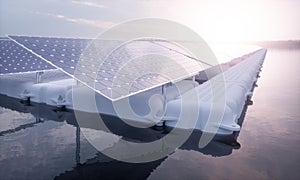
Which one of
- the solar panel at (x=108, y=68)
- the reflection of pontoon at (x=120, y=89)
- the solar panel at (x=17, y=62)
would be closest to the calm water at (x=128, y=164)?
the reflection of pontoon at (x=120, y=89)

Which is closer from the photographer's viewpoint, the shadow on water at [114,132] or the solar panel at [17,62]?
the shadow on water at [114,132]

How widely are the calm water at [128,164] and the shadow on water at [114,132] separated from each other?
1.1 inches

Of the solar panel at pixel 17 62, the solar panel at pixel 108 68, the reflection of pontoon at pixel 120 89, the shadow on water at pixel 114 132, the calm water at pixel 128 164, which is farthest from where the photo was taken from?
the solar panel at pixel 17 62

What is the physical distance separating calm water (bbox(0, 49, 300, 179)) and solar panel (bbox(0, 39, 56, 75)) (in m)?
3.55

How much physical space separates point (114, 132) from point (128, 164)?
330cm

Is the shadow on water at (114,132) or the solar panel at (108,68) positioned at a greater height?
the solar panel at (108,68)

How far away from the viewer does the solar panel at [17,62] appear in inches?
706

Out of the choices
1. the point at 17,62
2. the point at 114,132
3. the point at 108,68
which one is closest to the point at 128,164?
the point at 114,132

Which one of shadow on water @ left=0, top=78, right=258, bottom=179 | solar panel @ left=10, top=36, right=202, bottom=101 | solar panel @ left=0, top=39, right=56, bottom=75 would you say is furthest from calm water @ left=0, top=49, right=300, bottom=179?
solar panel @ left=0, top=39, right=56, bottom=75

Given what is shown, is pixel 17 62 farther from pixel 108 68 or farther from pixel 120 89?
pixel 120 89

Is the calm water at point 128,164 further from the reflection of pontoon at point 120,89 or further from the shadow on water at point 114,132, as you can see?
the reflection of pontoon at point 120,89

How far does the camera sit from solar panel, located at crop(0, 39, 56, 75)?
17938mm

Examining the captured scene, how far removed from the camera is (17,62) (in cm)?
1925

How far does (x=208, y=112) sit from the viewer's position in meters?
12.3
